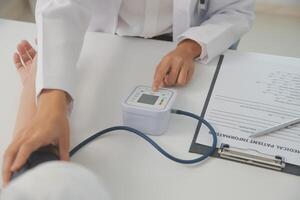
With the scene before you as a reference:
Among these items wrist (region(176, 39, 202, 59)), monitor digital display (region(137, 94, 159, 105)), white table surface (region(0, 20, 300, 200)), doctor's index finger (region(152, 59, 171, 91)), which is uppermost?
wrist (region(176, 39, 202, 59))

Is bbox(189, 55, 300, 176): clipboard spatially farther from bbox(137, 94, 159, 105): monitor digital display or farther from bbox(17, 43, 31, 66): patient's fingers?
bbox(17, 43, 31, 66): patient's fingers

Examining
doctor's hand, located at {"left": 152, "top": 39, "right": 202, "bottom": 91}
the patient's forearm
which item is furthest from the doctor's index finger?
the patient's forearm

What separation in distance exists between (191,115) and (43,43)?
13.5 inches

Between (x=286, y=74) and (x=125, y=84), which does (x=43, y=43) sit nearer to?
(x=125, y=84)

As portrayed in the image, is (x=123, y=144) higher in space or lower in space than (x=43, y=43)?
lower

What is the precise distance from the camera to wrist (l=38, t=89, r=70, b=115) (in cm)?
67

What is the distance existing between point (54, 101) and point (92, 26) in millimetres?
443

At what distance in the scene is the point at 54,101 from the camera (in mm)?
686

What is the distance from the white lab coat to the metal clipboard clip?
12.2 inches

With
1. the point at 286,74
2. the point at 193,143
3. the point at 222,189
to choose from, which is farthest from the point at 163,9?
the point at 222,189

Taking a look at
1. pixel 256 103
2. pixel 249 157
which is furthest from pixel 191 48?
pixel 249 157

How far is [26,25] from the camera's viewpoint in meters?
1.06

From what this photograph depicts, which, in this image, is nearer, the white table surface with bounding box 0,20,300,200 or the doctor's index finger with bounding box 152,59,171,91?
the white table surface with bounding box 0,20,300,200

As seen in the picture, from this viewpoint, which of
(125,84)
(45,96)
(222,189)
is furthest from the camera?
(125,84)
